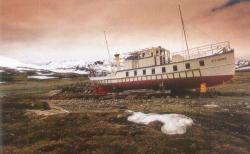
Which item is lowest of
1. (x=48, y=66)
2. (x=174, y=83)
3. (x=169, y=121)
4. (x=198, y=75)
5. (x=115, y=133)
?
(x=115, y=133)

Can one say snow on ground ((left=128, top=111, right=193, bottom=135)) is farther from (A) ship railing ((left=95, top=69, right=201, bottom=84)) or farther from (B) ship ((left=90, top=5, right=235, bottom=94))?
(A) ship railing ((left=95, top=69, right=201, bottom=84))

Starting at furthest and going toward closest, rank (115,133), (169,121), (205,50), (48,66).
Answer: (48,66) → (205,50) → (169,121) → (115,133)

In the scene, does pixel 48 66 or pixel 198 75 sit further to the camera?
pixel 48 66

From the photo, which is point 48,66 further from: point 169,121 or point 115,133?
point 169,121

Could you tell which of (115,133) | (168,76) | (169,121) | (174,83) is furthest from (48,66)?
(169,121)

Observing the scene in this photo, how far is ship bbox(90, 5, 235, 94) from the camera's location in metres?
11.5

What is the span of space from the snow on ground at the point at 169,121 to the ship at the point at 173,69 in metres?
4.99

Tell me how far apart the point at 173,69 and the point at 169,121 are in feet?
21.3

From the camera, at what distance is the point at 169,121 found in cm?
651

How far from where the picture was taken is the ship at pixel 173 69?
11.5 m

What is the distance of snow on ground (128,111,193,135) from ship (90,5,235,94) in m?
4.99

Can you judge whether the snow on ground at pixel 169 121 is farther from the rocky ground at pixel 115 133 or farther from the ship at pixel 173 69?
the ship at pixel 173 69

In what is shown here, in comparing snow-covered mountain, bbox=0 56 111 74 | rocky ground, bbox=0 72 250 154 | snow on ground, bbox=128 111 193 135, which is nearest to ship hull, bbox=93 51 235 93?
rocky ground, bbox=0 72 250 154

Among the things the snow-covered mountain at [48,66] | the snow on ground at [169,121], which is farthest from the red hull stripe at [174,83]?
the snow on ground at [169,121]
